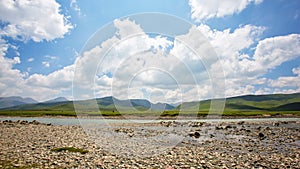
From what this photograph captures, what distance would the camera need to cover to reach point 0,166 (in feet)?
46.7

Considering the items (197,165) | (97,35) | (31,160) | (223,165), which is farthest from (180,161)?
(97,35)

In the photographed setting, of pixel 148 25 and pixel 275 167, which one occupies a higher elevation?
pixel 148 25

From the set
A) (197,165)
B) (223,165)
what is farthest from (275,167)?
(197,165)

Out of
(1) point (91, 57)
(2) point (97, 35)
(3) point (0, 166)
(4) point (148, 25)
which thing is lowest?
(3) point (0, 166)

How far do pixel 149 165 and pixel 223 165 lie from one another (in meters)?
4.95

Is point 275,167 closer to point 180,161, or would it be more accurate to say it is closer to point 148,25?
point 180,161

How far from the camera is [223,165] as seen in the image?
51.5 feet

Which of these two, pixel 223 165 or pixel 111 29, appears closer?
pixel 223 165

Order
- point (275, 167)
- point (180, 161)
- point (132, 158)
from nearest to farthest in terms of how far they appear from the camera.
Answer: point (275, 167), point (180, 161), point (132, 158)

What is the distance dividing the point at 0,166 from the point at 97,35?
50.2ft

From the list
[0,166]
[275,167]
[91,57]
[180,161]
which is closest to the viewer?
[0,166]

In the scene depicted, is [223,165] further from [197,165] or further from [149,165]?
[149,165]

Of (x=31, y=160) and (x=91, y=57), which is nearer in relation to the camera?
(x=31, y=160)

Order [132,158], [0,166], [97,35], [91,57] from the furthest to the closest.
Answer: [91,57] < [97,35] < [132,158] < [0,166]
